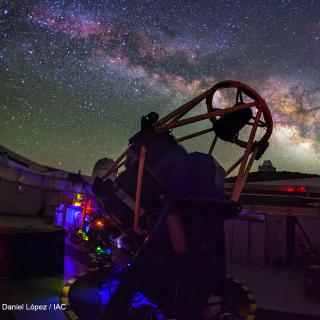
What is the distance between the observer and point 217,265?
3.37m

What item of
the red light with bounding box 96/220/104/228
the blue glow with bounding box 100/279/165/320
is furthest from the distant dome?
the red light with bounding box 96/220/104/228

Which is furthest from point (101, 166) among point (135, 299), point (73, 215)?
point (135, 299)

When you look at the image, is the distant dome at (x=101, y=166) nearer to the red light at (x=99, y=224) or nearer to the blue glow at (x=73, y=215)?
the blue glow at (x=73, y=215)

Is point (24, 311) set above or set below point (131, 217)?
below

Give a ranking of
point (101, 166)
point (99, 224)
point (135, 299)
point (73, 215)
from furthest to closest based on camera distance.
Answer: point (101, 166), point (73, 215), point (99, 224), point (135, 299)

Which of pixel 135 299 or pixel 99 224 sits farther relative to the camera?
pixel 99 224

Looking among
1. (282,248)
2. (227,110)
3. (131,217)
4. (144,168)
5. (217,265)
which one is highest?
(227,110)

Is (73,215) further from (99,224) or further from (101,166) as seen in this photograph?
(99,224)

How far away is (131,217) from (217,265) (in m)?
1.78

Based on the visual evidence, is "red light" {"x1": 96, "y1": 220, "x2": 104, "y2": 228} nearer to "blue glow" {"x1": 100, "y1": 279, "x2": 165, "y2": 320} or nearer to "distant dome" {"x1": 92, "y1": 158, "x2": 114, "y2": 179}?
"blue glow" {"x1": 100, "y1": 279, "x2": 165, "y2": 320}

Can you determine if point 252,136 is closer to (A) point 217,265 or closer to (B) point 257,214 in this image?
(A) point 217,265

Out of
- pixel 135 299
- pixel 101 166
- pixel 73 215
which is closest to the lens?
pixel 135 299

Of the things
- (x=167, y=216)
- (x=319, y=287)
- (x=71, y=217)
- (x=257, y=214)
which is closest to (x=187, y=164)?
(x=167, y=216)

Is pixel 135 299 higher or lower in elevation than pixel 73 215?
lower
